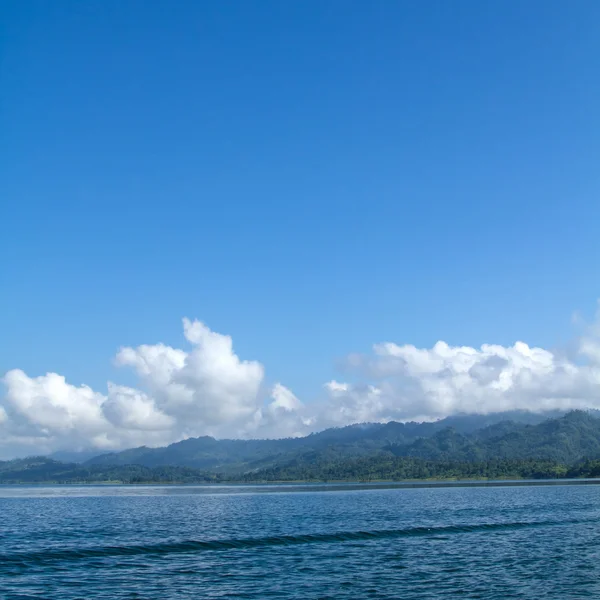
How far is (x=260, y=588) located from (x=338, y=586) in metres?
Result: 7.37

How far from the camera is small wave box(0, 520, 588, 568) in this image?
82812mm

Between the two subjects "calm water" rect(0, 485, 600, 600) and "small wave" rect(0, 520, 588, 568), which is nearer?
"calm water" rect(0, 485, 600, 600)

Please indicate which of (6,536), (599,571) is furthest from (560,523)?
(6,536)

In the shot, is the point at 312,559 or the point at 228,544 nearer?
the point at 312,559

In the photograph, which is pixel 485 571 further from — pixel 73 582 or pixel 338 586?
pixel 73 582

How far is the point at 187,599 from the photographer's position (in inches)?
2185

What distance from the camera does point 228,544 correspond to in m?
92.4

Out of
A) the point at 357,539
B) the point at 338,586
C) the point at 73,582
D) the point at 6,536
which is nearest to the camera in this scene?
the point at 338,586

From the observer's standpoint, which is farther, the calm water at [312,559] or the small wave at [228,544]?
the small wave at [228,544]

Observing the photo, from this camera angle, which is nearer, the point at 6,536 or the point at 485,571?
the point at 485,571

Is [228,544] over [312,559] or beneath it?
beneath

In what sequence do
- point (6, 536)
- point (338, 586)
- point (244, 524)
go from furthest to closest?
1. point (244, 524)
2. point (6, 536)
3. point (338, 586)

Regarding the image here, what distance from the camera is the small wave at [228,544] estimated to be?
82.8m

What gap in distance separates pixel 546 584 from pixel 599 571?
1053cm
